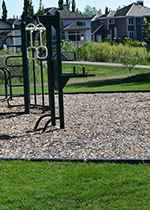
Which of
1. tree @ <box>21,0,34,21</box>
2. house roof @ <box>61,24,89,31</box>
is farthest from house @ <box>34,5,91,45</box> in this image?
tree @ <box>21,0,34,21</box>

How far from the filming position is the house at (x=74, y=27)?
52.8m

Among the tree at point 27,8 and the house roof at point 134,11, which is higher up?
the house roof at point 134,11

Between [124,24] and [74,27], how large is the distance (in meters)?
10.8

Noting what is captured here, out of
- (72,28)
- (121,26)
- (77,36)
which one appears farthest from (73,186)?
(121,26)

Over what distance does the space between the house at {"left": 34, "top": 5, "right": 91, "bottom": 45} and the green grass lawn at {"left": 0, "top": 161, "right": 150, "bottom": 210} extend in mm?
47920

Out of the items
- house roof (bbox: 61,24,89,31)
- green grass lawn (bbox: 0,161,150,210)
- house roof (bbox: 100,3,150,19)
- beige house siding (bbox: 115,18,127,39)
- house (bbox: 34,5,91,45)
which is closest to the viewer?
green grass lawn (bbox: 0,161,150,210)

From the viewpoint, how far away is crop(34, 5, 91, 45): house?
52.8 m

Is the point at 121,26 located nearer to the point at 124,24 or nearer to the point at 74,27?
the point at 124,24

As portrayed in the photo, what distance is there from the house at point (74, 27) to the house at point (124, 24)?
460 centimetres

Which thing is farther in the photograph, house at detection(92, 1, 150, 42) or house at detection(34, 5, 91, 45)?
house at detection(92, 1, 150, 42)

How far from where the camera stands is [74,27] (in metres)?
52.8

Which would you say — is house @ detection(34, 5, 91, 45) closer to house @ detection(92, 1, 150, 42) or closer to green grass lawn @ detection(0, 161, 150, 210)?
house @ detection(92, 1, 150, 42)

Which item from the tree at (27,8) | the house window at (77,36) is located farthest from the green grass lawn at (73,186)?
the house window at (77,36)

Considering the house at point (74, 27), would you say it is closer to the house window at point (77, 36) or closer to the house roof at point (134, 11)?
the house window at point (77, 36)
